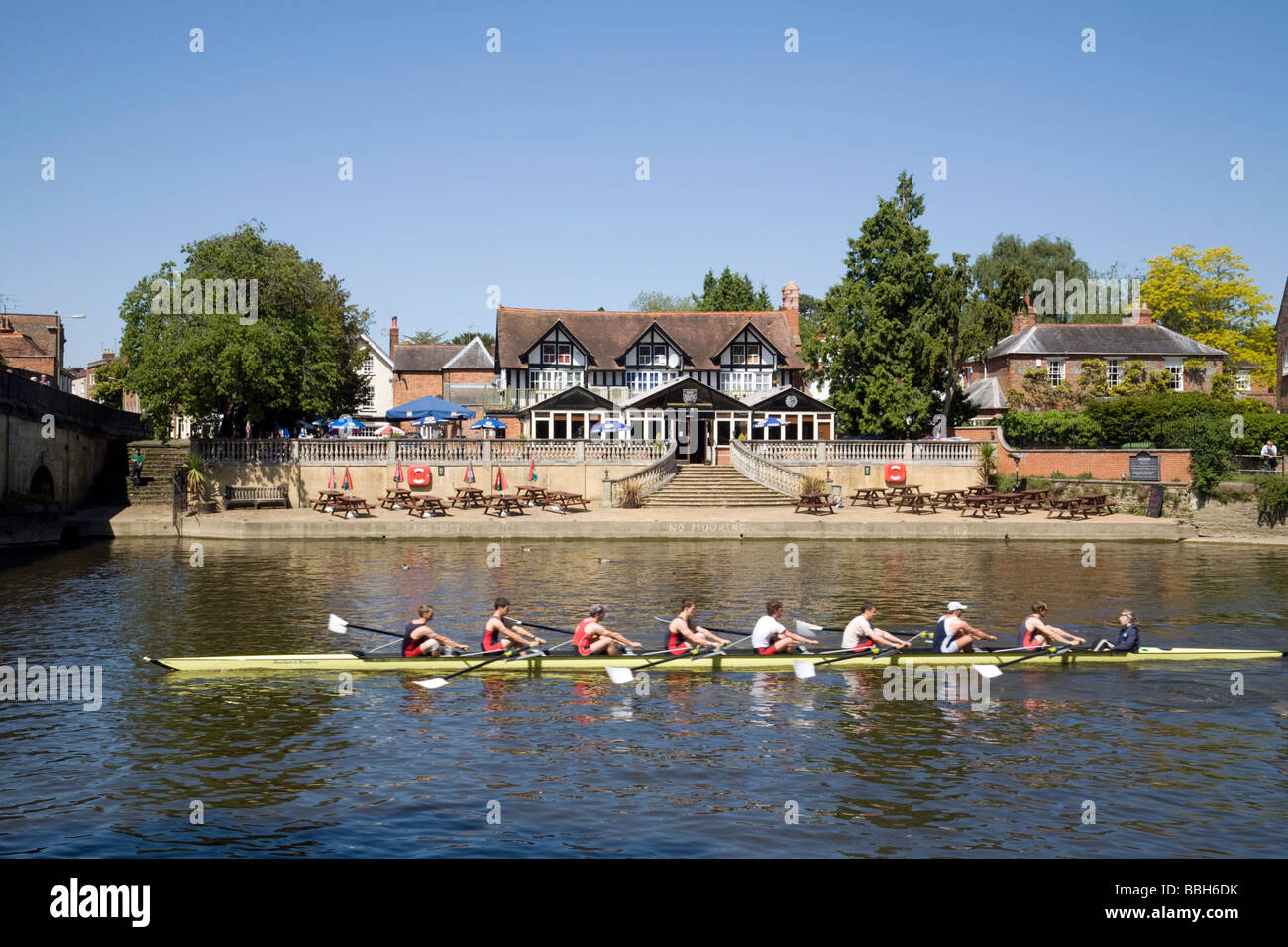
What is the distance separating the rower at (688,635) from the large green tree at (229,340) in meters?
27.5

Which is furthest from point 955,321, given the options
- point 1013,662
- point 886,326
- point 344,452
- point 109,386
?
point 109,386

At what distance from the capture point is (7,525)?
35719 mm

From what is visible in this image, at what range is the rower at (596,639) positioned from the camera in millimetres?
19344

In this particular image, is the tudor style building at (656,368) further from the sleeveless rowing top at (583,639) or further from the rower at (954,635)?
the sleeveless rowing top at (583,639)

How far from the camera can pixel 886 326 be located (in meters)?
51.4

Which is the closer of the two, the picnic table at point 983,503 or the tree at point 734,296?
the picnic table at point 983,503

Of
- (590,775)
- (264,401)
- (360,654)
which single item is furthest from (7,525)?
(590,775)

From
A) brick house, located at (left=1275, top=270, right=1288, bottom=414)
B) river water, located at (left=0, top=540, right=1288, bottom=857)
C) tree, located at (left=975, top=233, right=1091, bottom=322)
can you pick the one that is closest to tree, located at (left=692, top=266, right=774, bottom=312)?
tree, located at (left=975, top=233, right=1091, bottom=322)

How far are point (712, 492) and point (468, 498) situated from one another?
34.9 ft

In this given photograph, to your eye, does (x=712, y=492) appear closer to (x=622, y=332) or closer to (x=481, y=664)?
(x=622, y=332)

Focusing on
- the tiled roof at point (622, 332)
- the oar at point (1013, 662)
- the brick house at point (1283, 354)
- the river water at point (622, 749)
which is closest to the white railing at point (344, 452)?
the river water at point (622, 749)
